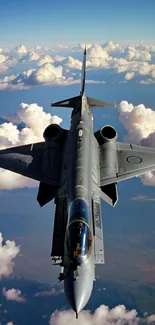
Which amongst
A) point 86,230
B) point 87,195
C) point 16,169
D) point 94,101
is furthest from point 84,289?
point 94,101

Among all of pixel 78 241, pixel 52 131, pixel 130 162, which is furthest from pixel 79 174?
pixel 130 162

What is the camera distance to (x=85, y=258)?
9.29 meters

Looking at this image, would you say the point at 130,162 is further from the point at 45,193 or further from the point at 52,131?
the point at 45,193

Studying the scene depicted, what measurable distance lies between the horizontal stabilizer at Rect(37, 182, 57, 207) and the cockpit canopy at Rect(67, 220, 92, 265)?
4.59 m

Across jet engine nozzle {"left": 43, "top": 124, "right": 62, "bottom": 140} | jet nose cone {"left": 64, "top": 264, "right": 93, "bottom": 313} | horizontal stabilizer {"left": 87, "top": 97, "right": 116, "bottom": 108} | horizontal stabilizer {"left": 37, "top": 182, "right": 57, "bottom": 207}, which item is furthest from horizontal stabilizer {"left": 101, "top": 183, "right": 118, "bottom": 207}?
jet nose cone {"left": 64, "top": 264, "right": 93, "bottom": 313}

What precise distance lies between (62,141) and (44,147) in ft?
2.64

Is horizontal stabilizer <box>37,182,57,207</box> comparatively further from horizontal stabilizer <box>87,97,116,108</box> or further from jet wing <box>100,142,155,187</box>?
horizontal stabilizer <box>87,97,116,108</box>

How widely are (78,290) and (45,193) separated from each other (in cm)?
585

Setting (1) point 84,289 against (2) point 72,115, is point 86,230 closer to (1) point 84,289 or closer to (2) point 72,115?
(1) point 84,289

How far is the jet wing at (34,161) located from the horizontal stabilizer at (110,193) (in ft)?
6.82

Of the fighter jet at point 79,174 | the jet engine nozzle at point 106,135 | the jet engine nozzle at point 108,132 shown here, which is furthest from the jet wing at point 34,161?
the jet engine nozzle at point 108,132

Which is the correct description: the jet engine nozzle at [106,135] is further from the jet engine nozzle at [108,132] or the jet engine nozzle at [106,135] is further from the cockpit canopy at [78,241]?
the cockpit canopy at [78,241]

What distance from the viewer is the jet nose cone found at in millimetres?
8945

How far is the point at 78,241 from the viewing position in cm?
925
